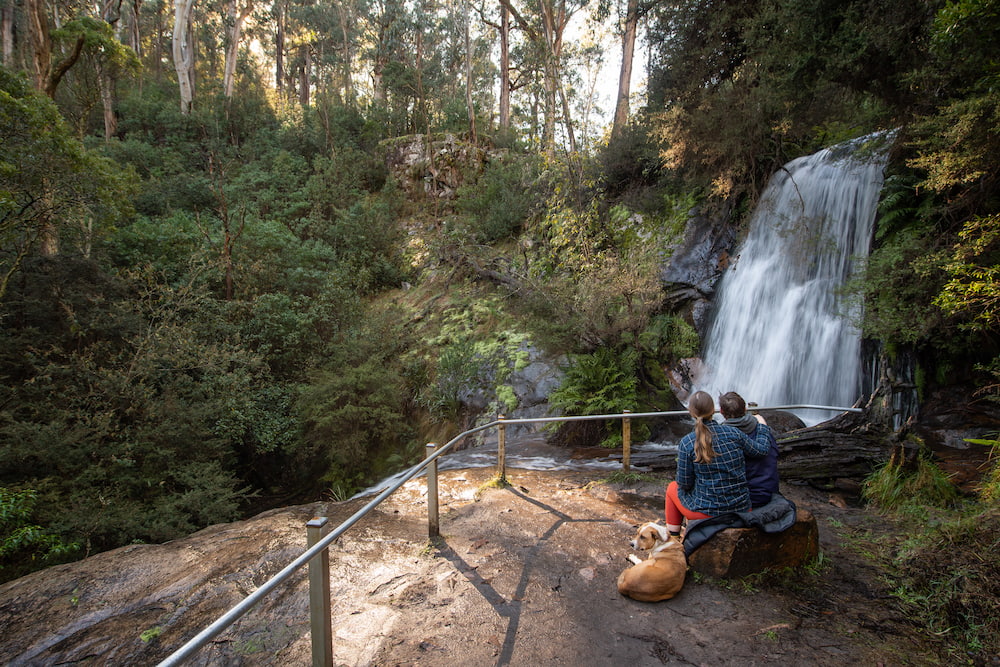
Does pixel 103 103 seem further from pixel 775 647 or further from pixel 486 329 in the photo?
pixel 775 647

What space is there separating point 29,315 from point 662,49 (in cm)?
1692

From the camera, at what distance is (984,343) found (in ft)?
22.8

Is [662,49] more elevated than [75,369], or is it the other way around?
[662,49]

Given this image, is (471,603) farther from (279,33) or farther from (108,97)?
(279,33)

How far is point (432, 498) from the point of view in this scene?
15.3ft

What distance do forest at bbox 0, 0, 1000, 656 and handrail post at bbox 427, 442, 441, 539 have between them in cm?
449

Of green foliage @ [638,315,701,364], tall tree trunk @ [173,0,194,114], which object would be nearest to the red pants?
green foliage @ [638,315,701,364]

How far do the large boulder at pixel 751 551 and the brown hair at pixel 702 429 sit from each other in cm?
70

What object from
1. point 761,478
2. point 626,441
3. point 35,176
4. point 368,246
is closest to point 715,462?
point 761,478

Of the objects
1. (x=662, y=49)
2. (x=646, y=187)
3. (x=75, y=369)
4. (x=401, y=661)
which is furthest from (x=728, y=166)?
(x=75, y=369)

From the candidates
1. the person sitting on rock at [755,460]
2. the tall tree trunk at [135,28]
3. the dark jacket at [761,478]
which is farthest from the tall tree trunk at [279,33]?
the dark jacket at [761,478]

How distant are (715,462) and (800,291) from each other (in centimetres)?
815

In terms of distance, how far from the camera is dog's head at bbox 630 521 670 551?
3.97 metres

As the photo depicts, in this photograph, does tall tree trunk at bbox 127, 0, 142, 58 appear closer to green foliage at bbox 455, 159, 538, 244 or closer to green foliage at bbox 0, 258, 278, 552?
green foliage at bbox 455, 159, 538, 244
